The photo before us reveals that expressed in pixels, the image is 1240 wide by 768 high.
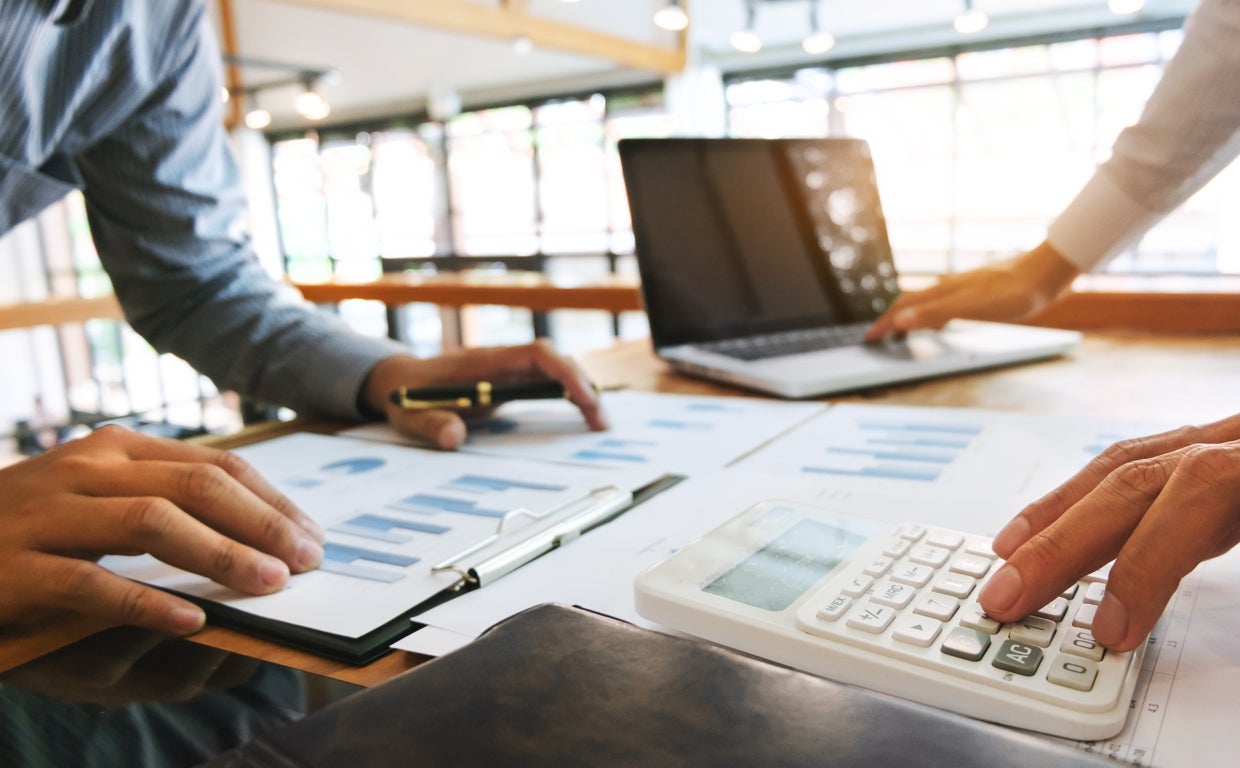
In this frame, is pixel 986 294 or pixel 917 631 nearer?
pixel 917 631

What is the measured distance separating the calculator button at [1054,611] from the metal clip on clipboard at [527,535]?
0.88 ft

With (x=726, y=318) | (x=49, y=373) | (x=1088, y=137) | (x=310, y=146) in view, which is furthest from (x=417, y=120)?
(x=726, y=318)

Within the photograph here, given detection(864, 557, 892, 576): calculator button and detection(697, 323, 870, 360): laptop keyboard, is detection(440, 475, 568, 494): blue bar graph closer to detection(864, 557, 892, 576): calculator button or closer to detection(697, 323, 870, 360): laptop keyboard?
detection(864, 557, 892, 576): calculator button

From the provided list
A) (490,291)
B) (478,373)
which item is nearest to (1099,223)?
(478,373)

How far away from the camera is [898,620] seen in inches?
14.6

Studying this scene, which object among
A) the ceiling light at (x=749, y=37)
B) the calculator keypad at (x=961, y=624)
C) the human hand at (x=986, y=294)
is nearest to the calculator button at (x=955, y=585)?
the calculator keypad at (x=961, y=624)

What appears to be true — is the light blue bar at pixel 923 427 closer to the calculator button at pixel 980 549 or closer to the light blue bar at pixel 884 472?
the light blue bar at pixel 884 472

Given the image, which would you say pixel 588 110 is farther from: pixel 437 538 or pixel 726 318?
pixel 437 538

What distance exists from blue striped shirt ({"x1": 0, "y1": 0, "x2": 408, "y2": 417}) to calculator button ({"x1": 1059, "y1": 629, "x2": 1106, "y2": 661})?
2.36 ft

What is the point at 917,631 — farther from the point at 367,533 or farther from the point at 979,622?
the point at 367,533

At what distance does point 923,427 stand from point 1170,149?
0.47 m

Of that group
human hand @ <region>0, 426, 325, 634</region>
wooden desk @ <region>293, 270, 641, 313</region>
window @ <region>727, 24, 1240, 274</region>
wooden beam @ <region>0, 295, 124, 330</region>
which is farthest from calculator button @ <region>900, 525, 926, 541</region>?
window @ <region>727, 24, 1240, 274</region>

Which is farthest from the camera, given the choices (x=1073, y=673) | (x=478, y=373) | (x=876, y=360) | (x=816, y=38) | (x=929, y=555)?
(x=816, y=38)

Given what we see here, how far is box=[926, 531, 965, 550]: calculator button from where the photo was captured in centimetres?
44
